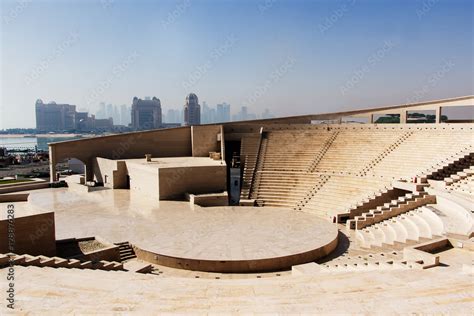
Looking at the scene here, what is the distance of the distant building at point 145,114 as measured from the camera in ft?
484

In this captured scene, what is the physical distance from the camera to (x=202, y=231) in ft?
53.0

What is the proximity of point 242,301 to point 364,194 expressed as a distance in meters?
16.2

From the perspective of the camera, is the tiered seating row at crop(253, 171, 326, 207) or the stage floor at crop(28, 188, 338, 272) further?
the tiered seating row at crop(253, 171, 326, 207)

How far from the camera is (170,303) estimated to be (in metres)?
6.43

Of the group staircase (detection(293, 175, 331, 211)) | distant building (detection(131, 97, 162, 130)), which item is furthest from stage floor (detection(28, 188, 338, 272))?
distant building (detection(131, 97, 162, 130))

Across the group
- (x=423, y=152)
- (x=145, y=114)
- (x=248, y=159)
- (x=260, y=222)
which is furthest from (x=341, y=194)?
(x=145, y=114)

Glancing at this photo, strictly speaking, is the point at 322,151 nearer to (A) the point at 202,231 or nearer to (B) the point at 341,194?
(B) the point at 341,194

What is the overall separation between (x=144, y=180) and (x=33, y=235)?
12.1 metres

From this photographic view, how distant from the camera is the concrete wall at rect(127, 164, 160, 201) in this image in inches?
915

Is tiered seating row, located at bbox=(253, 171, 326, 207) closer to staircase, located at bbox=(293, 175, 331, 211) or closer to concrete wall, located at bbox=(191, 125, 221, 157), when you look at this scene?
staircase, located at bbox=(293, 175, 331, 211)

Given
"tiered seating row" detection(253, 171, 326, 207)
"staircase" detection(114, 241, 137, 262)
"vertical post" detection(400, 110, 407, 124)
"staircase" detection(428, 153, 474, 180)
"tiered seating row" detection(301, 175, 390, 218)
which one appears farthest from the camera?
"vertical post" detection(400, 110, 407, 124)

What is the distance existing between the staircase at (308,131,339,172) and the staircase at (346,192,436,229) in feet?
23.5

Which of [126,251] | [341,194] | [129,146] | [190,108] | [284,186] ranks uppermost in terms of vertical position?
[190,108]

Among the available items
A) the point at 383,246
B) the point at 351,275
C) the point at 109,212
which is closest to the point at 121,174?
the point at 109,212
